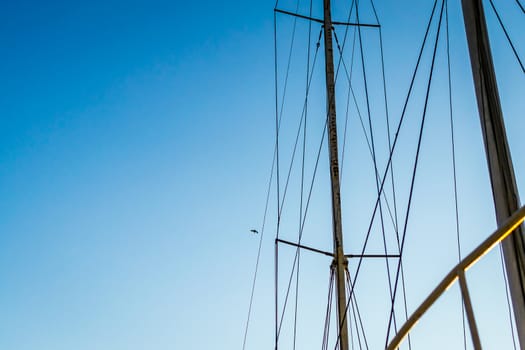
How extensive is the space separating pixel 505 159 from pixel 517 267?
0.69 m

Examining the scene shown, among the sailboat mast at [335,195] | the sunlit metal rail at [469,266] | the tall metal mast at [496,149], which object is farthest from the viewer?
the sailboat mast at [335,195]

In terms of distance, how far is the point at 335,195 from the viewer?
9406 millimetres

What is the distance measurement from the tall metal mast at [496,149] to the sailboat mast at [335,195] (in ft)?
15.7

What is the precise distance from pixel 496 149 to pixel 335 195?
5904 mm

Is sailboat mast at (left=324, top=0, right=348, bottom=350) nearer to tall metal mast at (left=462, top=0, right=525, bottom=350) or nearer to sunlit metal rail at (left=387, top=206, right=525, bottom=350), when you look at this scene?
tall metal mast at (left=462, top=0, right=525, bottom=350)

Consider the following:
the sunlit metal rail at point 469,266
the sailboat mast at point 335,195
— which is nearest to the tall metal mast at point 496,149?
the sunlit metal rail at point 469,266

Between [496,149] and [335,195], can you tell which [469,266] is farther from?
[335,195]

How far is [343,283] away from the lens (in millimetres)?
8672

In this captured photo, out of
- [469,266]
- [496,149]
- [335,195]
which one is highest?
[335,195]

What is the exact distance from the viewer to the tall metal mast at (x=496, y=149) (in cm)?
316

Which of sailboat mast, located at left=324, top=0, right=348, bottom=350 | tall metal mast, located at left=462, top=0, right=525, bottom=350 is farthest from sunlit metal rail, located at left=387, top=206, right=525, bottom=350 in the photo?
sailboat mast, located at left=324, top=0, right=348, bottom=350

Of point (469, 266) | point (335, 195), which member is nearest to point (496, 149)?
point (469, 266)

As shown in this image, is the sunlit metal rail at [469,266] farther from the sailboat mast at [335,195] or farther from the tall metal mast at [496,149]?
the sailboat mast at [335,195]

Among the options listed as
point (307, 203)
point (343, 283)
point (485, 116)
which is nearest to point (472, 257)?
point (485, 116)
